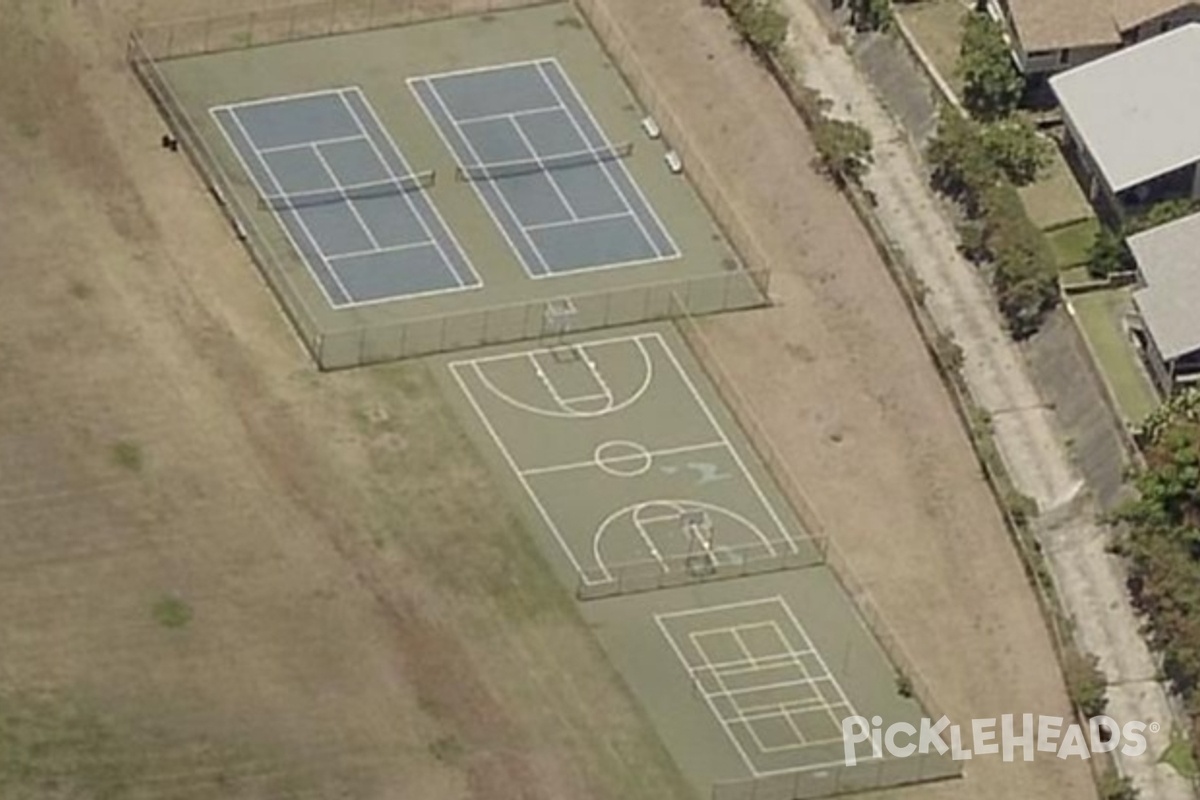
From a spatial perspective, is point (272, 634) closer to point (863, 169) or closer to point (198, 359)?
point (198, 359)

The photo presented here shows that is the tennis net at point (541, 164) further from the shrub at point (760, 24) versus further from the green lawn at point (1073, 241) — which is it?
the green lawn at point (1073, 241)

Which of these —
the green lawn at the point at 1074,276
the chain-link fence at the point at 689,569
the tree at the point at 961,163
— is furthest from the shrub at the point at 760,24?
the chain-link fence at the point at 689,569

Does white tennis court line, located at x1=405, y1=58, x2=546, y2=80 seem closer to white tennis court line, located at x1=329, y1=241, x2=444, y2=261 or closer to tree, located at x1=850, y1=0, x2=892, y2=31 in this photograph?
white tennis court line, located at x1=329, y1=241, x2=444, y2=261

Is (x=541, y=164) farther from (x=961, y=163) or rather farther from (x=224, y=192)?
(x=961, y=163)

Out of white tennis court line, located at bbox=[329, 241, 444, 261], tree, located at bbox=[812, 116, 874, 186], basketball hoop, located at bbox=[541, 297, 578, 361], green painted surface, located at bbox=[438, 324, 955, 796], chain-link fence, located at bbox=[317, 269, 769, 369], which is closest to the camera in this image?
green painted surface, located at bbox=[438, 324, 955, 796]

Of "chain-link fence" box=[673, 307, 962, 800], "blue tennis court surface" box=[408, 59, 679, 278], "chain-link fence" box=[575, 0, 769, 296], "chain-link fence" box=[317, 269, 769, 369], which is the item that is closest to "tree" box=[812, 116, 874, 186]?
"chain-link fence" box=[575, 0, 769, 296]

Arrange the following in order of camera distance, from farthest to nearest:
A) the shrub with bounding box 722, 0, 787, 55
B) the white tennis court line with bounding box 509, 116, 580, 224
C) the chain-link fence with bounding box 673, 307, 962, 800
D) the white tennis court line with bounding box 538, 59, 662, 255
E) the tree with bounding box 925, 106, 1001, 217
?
the shrub with bounding box 722, 0, 787, 55, the white tennis court line with bounding box 509, 116, 580, 224, the white tennis court line with bounding box 538, 59, 662, 255, the tree with bounding box 925, 106, 1001, 217, the chain-link fence with bounding box 673, 307, 962, 800

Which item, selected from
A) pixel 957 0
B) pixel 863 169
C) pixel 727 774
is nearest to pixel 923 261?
pixel 863 169

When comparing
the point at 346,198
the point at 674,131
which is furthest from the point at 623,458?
the point at 674,131
